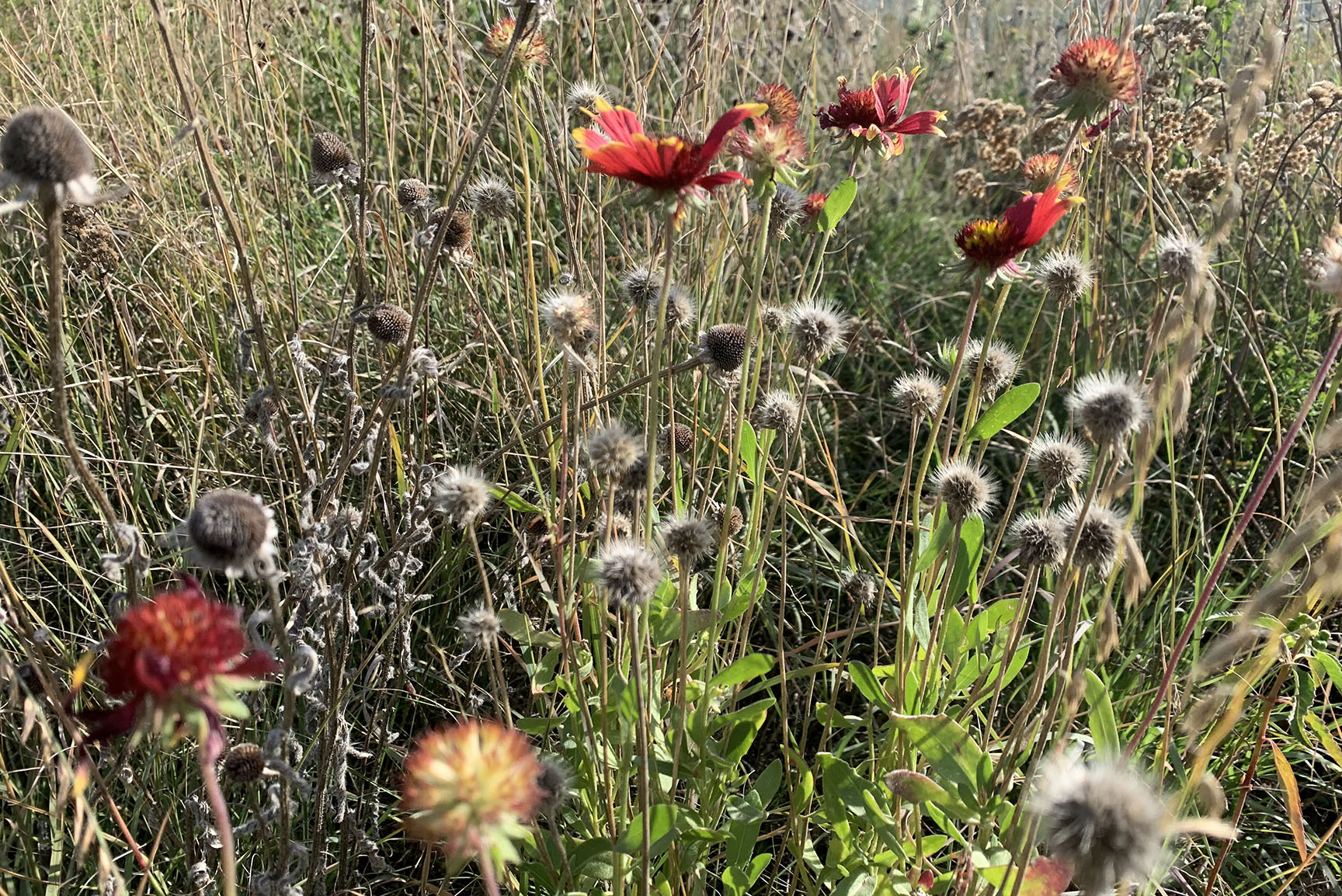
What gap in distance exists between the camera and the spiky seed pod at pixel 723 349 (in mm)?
1534

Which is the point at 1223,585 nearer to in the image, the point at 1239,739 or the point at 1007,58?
the point at 1239,739

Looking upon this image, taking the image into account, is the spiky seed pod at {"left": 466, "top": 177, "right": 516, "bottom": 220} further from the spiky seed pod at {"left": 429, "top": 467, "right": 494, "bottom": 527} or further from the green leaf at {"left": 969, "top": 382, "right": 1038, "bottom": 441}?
the green leaf at {"left": 969, "top": 382, "right": 1038, "bottom": 441}

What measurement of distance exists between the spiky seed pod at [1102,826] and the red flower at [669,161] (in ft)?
2.43

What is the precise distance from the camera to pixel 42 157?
0.99 m

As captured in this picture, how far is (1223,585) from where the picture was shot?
2.30 m

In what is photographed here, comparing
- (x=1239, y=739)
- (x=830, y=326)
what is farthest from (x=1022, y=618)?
(x=1239, y=739)

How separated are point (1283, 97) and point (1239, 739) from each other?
289cm

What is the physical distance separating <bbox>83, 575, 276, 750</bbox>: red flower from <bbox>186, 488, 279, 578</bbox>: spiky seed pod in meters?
0.15

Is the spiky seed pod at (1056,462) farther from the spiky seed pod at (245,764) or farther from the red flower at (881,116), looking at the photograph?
the spiky seed pod at (245,764)

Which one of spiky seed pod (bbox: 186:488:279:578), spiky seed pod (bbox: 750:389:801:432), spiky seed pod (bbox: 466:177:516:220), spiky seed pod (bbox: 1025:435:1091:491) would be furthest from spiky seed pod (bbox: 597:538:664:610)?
spiky seed pod (bbox: 466:177:516:220)

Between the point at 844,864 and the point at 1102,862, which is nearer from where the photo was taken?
the point at 1102,862

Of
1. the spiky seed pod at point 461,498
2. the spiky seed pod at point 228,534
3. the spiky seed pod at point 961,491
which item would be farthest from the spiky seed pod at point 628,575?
the spiky seed pod at point 961,491

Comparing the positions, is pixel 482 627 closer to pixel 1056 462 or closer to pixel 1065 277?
pixel 1056 462

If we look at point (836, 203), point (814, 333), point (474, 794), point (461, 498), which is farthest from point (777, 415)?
point (474, 794)
